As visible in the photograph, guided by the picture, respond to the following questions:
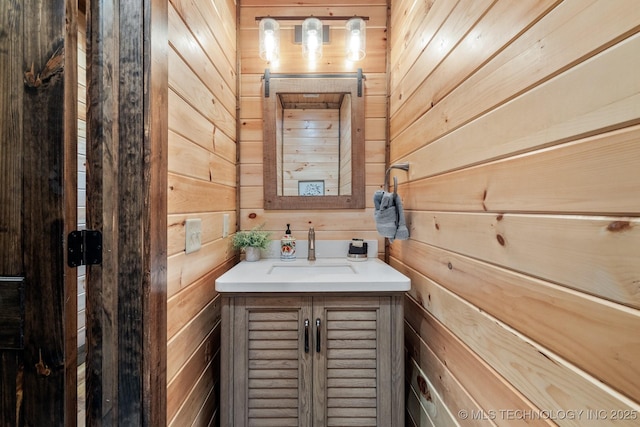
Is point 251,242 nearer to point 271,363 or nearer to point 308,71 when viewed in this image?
point 271,363

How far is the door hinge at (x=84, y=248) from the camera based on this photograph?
677 mm

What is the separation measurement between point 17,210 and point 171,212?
0.33m

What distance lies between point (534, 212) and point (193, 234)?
102 cm

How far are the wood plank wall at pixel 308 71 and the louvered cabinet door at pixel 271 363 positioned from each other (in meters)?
0.62

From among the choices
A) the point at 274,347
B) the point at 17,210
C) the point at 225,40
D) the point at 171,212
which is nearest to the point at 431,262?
the point at 274,347

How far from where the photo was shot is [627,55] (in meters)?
0.39

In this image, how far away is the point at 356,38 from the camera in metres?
1.60

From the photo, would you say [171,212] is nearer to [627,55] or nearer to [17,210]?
[17,210]

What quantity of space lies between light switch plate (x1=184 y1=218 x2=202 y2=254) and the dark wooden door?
0.35 meters

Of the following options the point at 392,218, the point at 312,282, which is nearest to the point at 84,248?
the point at 312,282

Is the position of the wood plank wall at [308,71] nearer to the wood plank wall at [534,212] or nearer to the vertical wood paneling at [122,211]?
the wood plank wall at [534,212]

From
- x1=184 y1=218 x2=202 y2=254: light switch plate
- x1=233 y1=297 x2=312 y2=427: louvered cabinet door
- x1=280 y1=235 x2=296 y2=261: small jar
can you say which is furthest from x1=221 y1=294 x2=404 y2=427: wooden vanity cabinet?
x1=280 y1=235 x2=296 y2=261: small jar

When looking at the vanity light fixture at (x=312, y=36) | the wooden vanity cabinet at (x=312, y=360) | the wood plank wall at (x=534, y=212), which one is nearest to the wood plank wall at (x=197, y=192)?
the wooden vanity cabinet at (x=312, y=360)

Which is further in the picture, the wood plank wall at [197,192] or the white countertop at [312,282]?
the white countertop at [312,282]
